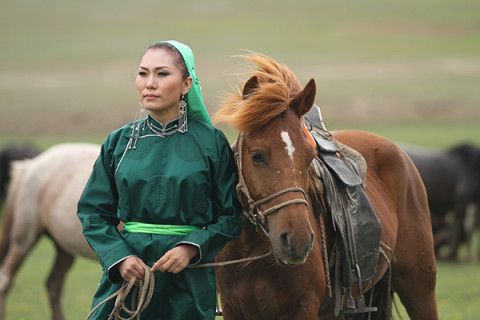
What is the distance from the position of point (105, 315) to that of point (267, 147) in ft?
3.42

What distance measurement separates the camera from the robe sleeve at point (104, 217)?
2.54 meters

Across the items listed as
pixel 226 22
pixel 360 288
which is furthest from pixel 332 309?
pixel 226 22

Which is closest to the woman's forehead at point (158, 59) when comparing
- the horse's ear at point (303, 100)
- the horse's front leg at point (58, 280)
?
the horse's ear at point (303, 100)

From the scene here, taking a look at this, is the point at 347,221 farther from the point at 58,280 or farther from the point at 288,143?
the point at 58,280

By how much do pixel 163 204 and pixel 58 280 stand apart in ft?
14.5

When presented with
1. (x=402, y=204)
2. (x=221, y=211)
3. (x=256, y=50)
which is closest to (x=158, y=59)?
(x=221, y=211)

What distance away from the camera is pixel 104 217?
2.69 m

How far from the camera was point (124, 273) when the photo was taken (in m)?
2.52

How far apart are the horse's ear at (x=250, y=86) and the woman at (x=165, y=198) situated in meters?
0.25

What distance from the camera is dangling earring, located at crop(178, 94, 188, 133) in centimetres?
271

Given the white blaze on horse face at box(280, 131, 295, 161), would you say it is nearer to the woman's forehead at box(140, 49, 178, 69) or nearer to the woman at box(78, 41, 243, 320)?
the woman at box(78, 41, 243, 320)

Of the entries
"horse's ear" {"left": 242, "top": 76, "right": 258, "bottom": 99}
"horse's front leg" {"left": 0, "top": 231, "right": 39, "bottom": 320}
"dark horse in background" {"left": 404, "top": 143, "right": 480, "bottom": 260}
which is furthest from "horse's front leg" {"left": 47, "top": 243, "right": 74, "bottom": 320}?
"dark horse in background" {"left": 404, "top": 143, "right": 480, "bottom": 260}

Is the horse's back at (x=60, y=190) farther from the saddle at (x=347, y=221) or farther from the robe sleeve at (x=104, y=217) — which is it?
the robe sleeve at (x=104, y=217)

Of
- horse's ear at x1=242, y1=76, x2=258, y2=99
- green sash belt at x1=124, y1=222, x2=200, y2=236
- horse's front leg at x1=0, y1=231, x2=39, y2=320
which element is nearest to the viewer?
green sash belt at x1=124, y1=222, x2=200, y2=236
